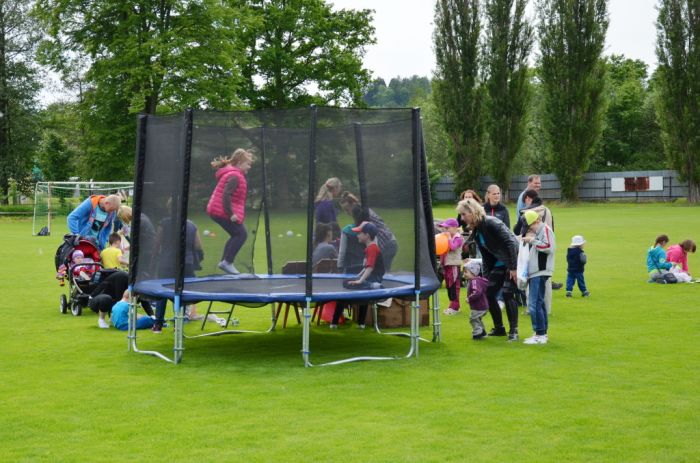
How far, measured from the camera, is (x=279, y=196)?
414 inches

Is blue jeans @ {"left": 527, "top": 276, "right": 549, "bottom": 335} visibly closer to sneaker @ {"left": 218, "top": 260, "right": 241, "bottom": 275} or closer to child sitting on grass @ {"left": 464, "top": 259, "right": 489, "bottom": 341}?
child sitting on grass @ {"left": 464, "top": 259, "right": 489, "bottom": 341}

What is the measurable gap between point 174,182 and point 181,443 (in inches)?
171

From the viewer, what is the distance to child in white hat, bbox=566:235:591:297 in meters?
15.1

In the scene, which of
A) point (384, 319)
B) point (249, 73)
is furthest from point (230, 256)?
point (249, 73)

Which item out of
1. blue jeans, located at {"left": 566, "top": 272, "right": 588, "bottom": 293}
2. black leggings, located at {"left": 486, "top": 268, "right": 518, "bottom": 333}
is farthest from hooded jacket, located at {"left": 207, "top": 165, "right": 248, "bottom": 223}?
blue jeans, located at {"left": 566, "top": 272, "right": 588, "bottom": 293}

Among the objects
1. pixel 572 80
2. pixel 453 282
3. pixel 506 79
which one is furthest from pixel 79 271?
pixel 506 79

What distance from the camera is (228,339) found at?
11.9 meters

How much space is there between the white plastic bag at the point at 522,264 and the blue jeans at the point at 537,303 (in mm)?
116

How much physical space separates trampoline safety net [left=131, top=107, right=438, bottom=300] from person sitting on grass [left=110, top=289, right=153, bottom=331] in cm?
187

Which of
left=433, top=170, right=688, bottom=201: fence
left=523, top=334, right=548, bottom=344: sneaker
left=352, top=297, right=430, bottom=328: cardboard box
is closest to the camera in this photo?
left=523, top=334, right=548, bottom=344: sneaker

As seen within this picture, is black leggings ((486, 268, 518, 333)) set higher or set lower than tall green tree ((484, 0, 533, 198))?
lower

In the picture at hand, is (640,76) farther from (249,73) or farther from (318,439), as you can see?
(318,439)

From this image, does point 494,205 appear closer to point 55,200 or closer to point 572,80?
point 55,200

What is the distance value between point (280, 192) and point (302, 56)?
5257cm
